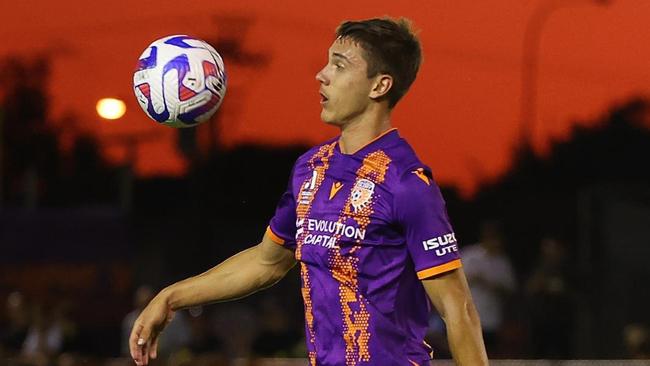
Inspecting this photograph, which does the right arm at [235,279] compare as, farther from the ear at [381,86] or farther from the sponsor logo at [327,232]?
the ear at [381,86]

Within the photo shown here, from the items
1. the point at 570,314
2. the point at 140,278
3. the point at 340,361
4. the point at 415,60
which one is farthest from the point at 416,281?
the point at 140,278

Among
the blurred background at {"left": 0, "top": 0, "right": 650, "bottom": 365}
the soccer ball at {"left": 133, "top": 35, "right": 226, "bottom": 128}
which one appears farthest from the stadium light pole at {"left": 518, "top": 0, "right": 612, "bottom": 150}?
the soccer ball at {"left": 133, "top": 35, "right": 226, "bottom": 128}

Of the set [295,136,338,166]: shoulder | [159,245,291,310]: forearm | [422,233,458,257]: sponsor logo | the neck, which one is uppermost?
the neck

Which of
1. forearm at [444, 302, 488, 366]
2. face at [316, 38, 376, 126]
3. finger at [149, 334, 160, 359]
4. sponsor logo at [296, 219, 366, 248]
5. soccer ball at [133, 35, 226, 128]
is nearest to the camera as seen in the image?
forearm at [444, 302, 488, 366]

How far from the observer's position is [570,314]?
33.3 ft

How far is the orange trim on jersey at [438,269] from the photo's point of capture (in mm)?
3668

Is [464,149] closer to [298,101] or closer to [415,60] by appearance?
[298,101]

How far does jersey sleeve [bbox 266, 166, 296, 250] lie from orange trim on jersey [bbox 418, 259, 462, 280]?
0.59m

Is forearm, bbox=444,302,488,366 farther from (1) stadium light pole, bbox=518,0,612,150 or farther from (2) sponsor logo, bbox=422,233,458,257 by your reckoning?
(1) stadium light pole, bbox=518,0,612,150

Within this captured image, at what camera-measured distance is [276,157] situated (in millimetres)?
11117

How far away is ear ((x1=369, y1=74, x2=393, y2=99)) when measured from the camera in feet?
12.9

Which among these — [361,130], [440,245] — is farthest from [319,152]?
[440,245]

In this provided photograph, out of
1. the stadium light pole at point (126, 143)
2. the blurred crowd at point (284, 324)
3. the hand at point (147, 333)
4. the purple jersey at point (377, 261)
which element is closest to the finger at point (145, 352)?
the hand at point (147, 333)

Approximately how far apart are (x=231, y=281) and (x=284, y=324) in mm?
5766
